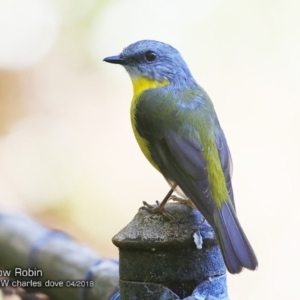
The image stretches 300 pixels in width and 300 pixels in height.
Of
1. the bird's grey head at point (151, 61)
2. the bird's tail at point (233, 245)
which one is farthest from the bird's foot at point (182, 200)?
the bird's grey head at point (151, 61)

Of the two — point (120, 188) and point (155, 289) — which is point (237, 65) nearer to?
point (120, 188)

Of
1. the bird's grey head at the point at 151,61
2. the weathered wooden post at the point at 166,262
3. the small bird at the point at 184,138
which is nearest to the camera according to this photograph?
the weathered wooden post at the point at 166,262

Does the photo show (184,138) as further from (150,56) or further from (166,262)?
(166,262)

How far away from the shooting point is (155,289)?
1.94 metres

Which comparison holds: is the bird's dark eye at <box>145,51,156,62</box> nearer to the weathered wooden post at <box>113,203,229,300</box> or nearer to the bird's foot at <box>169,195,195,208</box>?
the bird's foot at <box>169,195,195,208</box>

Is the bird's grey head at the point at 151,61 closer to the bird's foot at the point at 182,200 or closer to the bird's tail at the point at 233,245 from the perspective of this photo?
the bird's foot at the point at 182,200

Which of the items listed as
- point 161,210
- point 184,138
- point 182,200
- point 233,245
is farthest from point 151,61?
point 233,245

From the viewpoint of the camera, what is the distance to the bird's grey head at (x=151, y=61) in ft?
9.78

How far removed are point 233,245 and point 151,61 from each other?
1.26m

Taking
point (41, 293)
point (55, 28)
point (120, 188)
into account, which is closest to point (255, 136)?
point (120, 188)

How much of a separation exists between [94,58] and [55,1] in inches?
19.6

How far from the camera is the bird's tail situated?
1.96m

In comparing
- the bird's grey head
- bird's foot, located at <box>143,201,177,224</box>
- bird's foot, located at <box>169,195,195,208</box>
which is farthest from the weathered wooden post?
the bird's grey head

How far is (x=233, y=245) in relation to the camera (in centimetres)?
197
